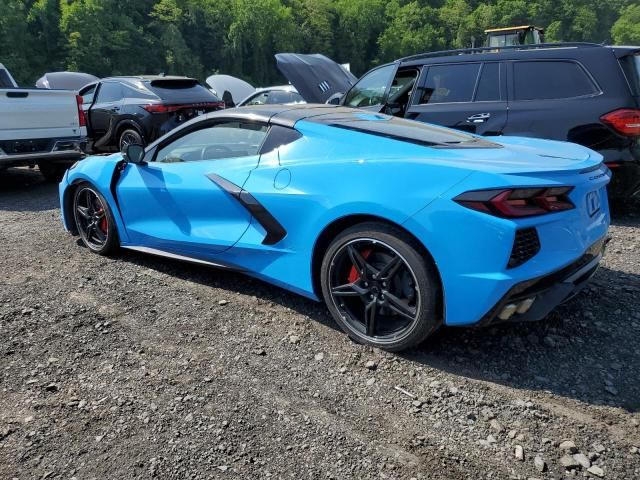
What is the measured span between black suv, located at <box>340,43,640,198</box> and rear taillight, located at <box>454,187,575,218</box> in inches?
116

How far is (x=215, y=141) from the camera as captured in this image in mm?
3756

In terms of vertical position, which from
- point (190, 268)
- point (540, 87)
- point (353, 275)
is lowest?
point (190, 268)

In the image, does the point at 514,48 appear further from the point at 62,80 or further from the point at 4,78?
the point at 62,80

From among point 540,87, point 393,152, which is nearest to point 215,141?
point 393,152

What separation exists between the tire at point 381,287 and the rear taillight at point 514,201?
15.3 inches

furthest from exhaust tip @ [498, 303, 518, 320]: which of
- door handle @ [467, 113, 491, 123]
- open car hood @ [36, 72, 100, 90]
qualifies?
open car hood @ [36, 72, 100, 90]

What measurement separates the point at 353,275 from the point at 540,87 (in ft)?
12.0

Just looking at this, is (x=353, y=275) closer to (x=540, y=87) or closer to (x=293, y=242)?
(x=293, y=242)

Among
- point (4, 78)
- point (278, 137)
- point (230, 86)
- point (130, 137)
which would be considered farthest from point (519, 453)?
point (230, 86)

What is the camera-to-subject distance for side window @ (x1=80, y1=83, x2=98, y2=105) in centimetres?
1003

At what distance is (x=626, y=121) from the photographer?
4852 mm

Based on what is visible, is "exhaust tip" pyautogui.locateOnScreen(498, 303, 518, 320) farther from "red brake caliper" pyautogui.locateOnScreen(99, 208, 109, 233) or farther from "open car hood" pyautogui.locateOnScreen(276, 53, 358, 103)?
"open car hood" pyautogui.locateOnScreen(276, 53, 358, 103)

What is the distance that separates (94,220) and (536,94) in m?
4.55

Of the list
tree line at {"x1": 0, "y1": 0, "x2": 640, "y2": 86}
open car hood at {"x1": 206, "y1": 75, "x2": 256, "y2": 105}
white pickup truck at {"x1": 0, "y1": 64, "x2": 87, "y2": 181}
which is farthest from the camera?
tree line at {"x1": 0, "y1": 0, "x2": 640, "y2": 86}
